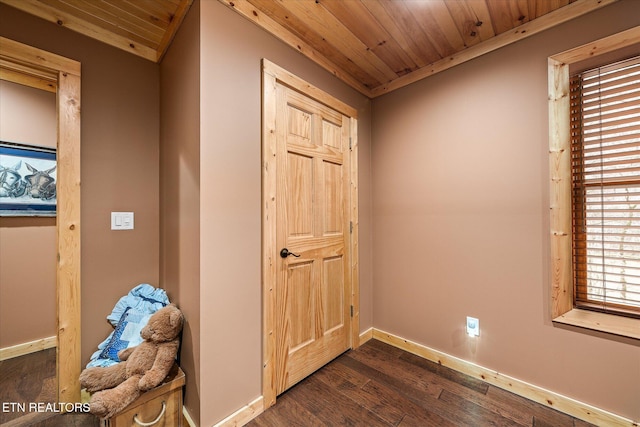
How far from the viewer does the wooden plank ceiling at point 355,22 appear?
1568mm

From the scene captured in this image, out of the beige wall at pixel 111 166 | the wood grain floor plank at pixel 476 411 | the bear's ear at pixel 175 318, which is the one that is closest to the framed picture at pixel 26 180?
the beige wall at pixel 111 166

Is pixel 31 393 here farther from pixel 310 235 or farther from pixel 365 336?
pixel 365 336

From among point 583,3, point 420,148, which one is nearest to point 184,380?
point 420,148

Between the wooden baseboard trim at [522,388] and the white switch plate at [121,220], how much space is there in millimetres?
2459

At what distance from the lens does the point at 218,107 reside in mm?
1467

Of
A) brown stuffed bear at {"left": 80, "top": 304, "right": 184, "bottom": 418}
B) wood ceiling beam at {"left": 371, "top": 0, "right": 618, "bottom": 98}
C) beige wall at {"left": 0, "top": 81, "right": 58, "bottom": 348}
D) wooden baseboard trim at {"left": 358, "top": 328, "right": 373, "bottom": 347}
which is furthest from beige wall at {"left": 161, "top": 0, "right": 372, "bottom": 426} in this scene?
beige wall at {"left": 0, "top": 81, "right": 58, "bottom": 348}

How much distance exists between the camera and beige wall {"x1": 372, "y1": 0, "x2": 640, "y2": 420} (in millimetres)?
1577

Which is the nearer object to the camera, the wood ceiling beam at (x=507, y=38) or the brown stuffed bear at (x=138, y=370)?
the brown stuffed bear at (x=138, y=370)

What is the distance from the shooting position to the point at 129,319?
163 centimetres

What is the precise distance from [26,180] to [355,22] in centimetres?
315

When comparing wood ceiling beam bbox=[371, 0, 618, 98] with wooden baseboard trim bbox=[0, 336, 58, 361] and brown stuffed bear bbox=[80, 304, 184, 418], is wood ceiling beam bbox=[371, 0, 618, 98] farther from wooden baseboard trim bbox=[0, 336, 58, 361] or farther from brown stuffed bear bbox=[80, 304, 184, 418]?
wooden baseboard trim bbox=[0, 336, 58, 361]

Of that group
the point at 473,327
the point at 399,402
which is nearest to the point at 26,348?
the point at 399,402

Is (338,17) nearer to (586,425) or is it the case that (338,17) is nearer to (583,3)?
(583,3)

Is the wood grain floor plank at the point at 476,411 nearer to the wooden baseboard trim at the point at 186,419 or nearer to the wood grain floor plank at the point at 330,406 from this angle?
the wood grain floor plank at the point at 330,406
